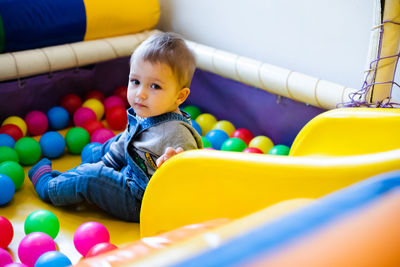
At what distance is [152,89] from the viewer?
1.29m

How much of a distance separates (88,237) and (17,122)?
2.59 ft

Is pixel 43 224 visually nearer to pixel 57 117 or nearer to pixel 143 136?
pixel 143 136

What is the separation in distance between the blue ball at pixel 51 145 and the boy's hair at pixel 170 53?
569 mm

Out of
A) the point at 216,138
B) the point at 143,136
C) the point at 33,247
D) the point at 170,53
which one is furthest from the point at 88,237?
the point at 216,138

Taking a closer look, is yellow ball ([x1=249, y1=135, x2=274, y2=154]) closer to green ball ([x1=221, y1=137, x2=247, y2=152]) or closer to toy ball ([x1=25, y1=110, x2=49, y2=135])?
green ball ([x1=221, y1=137, x2=247, y2=152])

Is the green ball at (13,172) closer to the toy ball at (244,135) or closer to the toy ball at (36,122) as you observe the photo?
the toy ball at (36,122)

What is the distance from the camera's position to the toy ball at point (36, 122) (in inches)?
71.7

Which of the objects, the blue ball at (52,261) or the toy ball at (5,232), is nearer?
the blue ball at (52,261)

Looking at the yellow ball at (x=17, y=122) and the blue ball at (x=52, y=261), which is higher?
the blue ball at (x=52, y=261)

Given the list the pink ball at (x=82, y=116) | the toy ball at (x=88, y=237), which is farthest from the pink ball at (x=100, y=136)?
the toy ball at (x=88, y=237)

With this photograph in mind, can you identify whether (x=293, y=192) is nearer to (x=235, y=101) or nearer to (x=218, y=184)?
(x=218, y=184)

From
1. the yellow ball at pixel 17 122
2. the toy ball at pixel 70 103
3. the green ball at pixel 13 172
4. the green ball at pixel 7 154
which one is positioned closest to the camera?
the green ball at pixel 13 172

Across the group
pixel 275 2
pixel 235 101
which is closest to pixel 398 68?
pixel 275 2

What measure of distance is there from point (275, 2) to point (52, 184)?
1.06m
